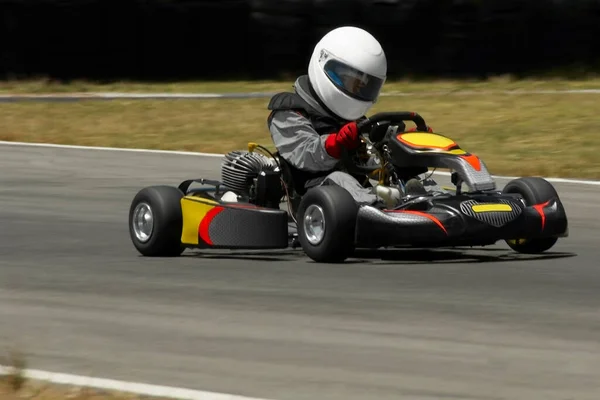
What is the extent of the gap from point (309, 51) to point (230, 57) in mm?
1942

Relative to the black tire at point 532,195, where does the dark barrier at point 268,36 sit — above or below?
above

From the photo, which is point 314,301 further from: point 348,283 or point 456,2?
point 456,2

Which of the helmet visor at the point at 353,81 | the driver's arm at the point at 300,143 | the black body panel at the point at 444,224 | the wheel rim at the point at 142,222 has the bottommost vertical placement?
the wheel rim at the point at 142,222

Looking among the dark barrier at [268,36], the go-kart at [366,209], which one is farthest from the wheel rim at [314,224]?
the dark barrier at [268,36]

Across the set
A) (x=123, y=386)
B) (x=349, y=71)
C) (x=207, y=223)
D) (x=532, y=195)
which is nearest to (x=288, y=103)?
(x=349, y=71)

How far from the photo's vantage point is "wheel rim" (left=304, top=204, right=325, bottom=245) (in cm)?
820

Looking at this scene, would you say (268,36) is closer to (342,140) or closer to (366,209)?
(342,140)

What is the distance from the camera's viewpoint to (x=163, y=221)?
8.85 m

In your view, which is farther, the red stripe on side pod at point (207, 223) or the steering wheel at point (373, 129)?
the red stripe on side pod at point (207, 223)

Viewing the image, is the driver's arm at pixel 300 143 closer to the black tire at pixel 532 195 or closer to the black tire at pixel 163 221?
the black tire at pixel 163 221

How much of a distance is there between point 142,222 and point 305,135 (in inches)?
45.0

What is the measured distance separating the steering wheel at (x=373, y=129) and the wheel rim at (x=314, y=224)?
468 millimetres

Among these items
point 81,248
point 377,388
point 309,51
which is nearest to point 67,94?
point 309,51

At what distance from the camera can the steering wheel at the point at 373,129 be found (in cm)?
834
